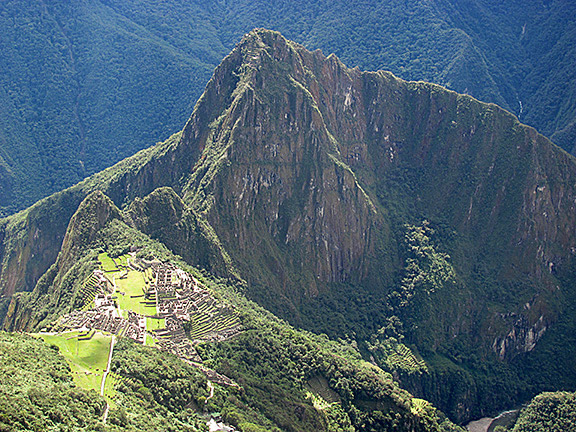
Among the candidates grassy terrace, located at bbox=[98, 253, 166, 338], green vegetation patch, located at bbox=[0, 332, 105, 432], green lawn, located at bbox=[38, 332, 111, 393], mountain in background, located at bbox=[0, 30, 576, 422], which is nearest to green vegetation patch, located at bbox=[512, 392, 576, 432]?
mountain in background, located at bbox=[0, 30, 576, 422]

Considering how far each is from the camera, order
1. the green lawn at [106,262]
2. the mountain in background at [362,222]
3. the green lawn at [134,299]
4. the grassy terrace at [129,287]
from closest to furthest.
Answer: the green lawn at [134,299] → the grassy terrace at [129,287] → the green lawn at [106,262] → the mountain in background at [362,222]

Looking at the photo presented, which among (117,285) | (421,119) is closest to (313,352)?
(117,285)

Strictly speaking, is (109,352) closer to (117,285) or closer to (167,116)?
(117,285)

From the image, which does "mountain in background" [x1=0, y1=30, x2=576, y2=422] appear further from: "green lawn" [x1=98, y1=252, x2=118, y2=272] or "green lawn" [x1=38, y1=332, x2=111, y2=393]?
"green lawn" [x1=38, y1=332, x2=111, y2=393]

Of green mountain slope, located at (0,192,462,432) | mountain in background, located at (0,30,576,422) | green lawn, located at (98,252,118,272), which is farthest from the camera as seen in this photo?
mountain in background, located at (0,30,576,422)

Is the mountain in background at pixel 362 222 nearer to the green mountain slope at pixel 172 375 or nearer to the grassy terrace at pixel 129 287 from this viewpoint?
the green mountain slope at pixel 172 375

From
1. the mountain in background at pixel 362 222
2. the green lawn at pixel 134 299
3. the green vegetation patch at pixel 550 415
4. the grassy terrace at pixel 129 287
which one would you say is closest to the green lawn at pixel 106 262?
the grassy terrace at pixel 129 287
